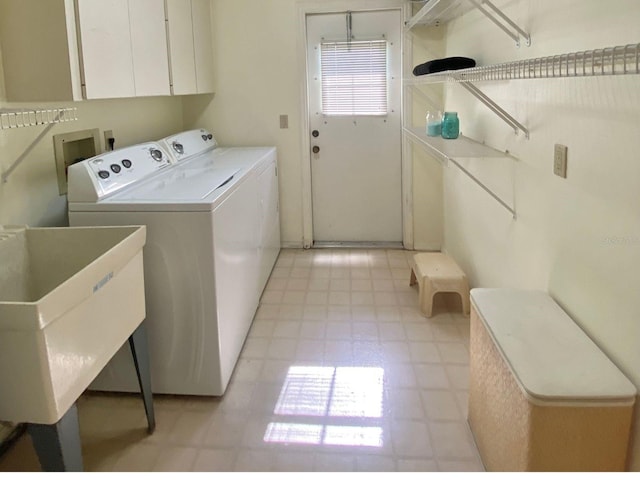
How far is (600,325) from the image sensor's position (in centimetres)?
158

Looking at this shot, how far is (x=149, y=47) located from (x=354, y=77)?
190 centimetres

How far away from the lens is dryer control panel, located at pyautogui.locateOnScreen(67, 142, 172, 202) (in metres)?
2.25

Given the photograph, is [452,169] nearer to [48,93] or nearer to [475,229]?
[475,229]

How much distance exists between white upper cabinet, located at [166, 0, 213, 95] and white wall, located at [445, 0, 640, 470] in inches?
68.0

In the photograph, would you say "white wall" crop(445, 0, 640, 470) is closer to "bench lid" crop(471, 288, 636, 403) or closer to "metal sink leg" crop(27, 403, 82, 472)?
"bench lid" crop(471, 288, 636, 403)

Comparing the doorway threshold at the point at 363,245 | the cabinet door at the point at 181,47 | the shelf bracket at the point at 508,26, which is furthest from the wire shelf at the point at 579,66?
the doorway threshold at the point at 363,245

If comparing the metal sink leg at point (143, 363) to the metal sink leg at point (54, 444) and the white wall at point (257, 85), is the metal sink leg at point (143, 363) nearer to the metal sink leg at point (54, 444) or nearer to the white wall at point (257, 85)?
the metal sink leg at point (54, 444)

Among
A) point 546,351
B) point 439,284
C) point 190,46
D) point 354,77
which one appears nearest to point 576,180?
point 546,351

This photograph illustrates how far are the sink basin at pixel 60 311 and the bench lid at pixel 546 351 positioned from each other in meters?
1.20

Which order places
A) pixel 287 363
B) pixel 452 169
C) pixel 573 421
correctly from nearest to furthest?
pixel 573 421 < pixel 287 363 < pixel 452 169

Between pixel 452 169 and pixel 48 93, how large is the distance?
2656 millimetres

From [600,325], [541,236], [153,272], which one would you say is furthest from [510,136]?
[153,272]

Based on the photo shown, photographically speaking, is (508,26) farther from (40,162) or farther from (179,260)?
(40,162)

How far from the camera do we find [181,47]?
10.8 feet
